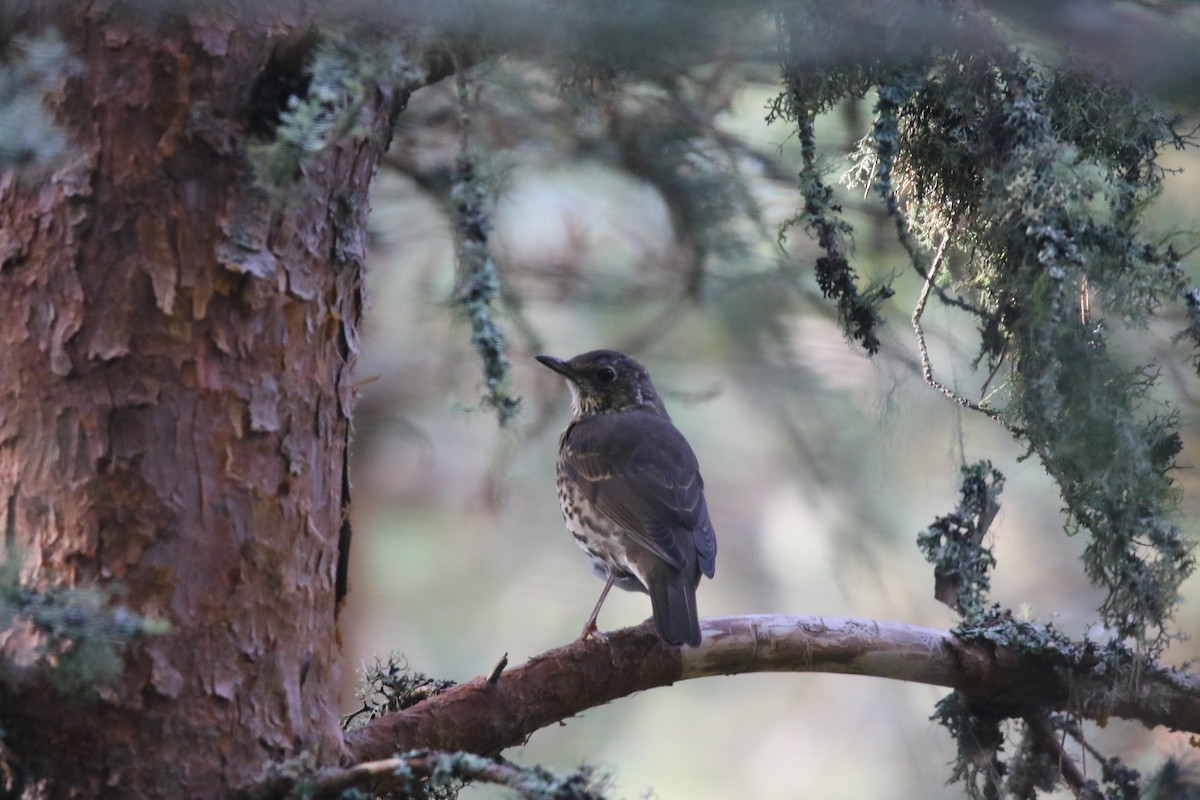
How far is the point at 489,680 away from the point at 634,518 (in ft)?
4.01

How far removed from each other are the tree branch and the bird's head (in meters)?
1.50

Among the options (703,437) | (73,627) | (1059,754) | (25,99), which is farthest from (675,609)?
(703,437)

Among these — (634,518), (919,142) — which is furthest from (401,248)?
(919,142)

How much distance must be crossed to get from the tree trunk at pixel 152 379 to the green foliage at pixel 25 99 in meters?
0.22

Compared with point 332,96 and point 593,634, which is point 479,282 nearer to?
point 332,96

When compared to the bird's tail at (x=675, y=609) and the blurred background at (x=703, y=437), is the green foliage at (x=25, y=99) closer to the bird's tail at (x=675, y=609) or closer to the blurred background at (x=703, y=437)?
the blurred background at (x=703, y=437)

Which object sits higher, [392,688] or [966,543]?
[966,543]

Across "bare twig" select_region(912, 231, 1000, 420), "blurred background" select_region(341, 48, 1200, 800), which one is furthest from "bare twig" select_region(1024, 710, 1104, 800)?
"bare twig" select_region(912, 231, 1000, 420)

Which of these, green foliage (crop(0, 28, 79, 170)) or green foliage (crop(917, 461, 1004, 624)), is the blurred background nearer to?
green foliage (crop(917, 461, 1004, 624))

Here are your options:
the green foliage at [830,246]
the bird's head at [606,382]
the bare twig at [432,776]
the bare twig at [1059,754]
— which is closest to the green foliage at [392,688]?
the bare twig at [432,776]

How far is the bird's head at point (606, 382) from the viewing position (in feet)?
14.1

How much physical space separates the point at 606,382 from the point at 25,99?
9.42 ft

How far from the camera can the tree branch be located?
8.73 ft

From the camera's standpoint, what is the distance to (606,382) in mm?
4340
